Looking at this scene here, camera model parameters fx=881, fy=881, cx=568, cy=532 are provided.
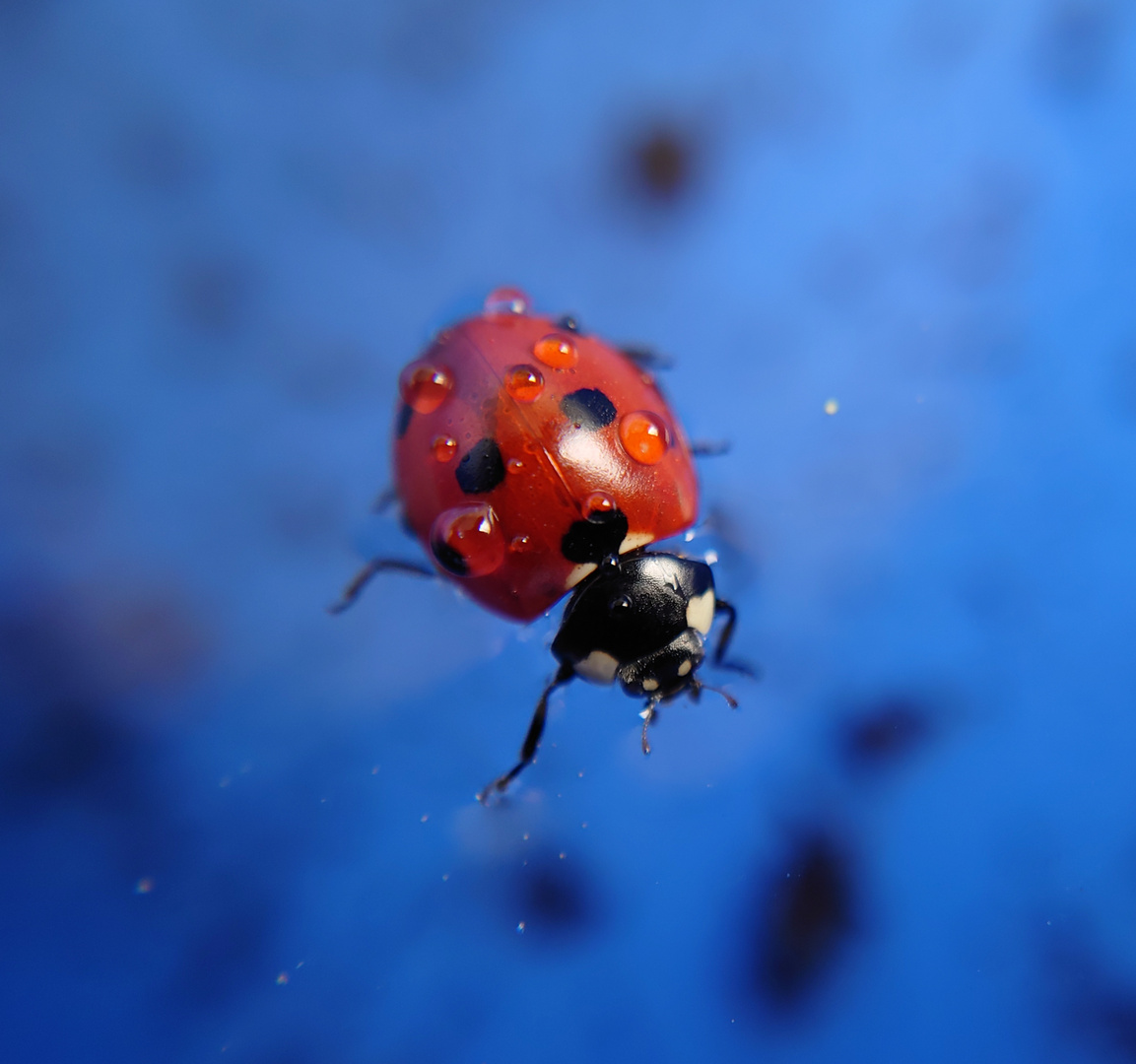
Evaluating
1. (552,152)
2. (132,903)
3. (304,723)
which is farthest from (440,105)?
(132,903)

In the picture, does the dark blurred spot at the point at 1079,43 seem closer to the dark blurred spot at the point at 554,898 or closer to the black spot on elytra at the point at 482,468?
the black spot on elytra at the point at 482,468

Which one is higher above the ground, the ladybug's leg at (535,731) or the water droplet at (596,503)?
the water droplet at (596,503)

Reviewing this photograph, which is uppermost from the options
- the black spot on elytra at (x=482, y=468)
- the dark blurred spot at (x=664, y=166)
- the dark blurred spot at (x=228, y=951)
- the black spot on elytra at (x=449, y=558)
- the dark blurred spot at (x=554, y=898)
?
the dark blurred spot at (x=664, y=166)

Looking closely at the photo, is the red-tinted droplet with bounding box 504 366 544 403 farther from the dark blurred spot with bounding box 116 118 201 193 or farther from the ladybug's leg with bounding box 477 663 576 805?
the dark blurred spot with bounding box 116 118 201 193

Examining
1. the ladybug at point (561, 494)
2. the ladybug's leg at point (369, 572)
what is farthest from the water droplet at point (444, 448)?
the ladybug's leg at point (369, 572)

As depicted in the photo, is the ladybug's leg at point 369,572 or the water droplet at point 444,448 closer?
the water droplet at point 444,448
